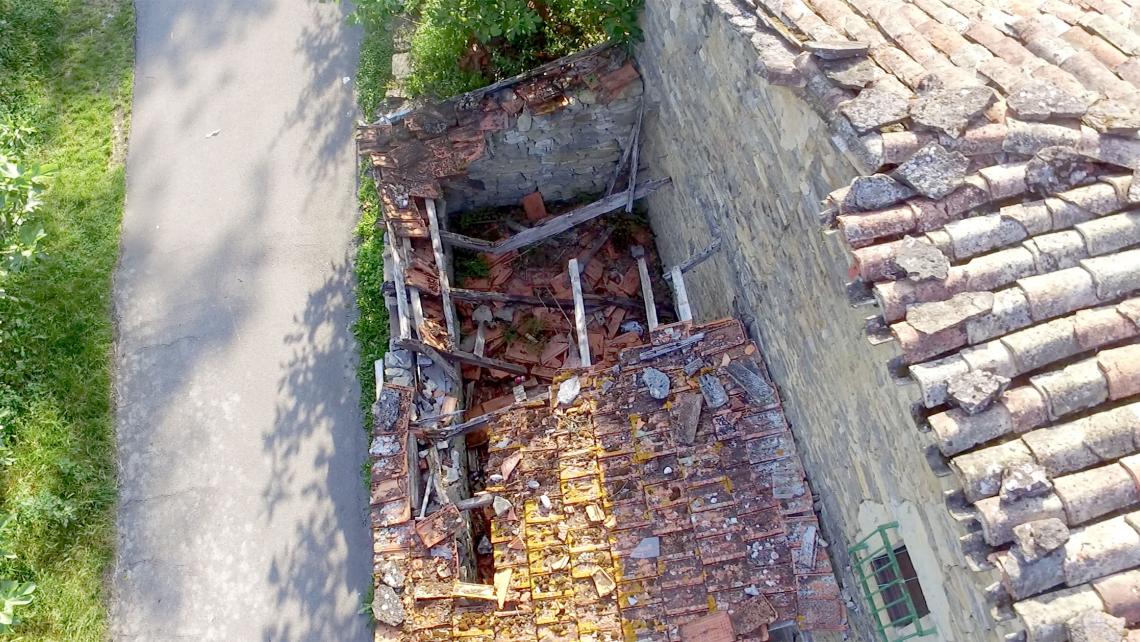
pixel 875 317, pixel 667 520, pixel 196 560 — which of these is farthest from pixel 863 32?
pixel 196 560

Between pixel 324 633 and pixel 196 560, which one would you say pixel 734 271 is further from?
pixel 196 560

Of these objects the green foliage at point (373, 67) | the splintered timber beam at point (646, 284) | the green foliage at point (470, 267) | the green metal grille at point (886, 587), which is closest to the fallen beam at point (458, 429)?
the splintered timber beam at point (646, 284)

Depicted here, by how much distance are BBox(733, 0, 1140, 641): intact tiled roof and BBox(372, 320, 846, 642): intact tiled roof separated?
2260mm

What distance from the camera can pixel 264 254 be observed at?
33.5 ft

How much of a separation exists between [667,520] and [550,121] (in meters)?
4.83

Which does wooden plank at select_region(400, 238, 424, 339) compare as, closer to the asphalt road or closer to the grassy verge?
the grassy verge

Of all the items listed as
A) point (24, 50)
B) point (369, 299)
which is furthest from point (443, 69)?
point (24, 50)

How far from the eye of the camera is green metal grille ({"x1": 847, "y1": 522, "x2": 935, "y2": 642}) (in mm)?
5227

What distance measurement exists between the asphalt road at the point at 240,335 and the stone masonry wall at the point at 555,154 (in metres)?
2.13

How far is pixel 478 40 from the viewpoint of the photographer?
9352 millimetres

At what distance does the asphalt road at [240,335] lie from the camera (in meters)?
8.45

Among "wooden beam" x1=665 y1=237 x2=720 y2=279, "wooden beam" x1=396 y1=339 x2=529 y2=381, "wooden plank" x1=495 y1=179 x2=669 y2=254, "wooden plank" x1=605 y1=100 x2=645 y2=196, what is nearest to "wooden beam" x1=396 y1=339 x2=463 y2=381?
"wooden beam" x1=396 y1=339 x2=529 y2=381

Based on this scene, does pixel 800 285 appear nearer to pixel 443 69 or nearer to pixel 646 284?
pixel 646 284

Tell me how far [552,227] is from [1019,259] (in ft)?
19.3
